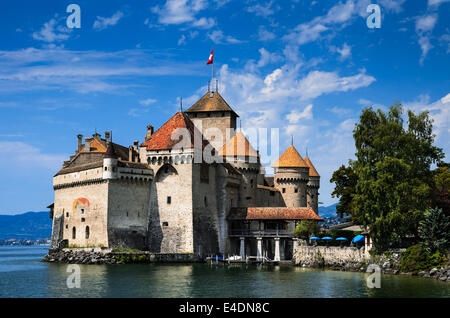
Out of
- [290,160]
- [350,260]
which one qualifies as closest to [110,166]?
[290,160]

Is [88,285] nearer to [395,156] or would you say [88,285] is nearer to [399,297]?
[399,297]

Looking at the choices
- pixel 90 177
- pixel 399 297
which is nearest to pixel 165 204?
pixel 90 177

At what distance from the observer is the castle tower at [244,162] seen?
66.8 meters

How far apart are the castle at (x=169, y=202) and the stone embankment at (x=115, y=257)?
1040mm

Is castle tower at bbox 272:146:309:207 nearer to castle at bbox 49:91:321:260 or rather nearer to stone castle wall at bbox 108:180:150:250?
castle at bbox 49:91:321:260

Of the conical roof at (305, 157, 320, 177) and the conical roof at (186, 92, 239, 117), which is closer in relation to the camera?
the conical roof at (186, 92, 239, 117)

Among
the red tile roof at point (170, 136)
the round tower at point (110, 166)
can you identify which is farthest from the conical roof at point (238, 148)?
the round tower at point (110, 166)

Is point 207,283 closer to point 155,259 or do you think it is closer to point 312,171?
point 155,259

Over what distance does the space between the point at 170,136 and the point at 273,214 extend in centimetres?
1381

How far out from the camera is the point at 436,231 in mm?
44000

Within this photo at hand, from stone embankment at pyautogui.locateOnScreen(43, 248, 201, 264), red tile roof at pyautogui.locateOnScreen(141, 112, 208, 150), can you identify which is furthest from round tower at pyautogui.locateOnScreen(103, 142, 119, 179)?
stone embankment at pyautogui.locateOnScreen(43, 248, 201, 264)

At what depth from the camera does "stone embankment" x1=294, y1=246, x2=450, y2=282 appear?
148 feet
